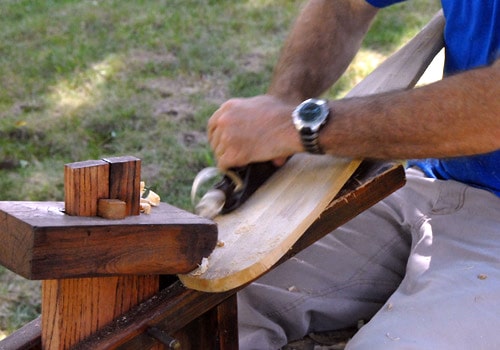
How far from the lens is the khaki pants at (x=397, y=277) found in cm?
176

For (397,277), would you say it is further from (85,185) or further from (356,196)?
(85,185)

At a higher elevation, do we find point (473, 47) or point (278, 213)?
point (473, 47)

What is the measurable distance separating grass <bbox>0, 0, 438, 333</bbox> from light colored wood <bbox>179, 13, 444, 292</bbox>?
1.54 metres

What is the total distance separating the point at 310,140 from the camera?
1782 millimetres

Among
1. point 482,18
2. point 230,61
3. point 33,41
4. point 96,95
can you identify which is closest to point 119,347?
point 482,18

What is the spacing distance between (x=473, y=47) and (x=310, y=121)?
1.89 ft

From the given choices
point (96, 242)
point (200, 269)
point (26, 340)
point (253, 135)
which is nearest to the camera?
point (96, 242)

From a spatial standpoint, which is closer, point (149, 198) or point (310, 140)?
point (149, 198)

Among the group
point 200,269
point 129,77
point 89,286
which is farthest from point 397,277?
point 129,77

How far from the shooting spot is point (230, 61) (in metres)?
4.93

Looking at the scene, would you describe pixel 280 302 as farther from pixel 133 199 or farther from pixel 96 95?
pixel 96 95

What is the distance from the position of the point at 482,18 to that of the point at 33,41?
12.4 ft

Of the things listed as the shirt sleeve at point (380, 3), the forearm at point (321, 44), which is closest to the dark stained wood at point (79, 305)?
the forearm at point (321, 44)

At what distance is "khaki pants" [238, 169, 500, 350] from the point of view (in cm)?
176
